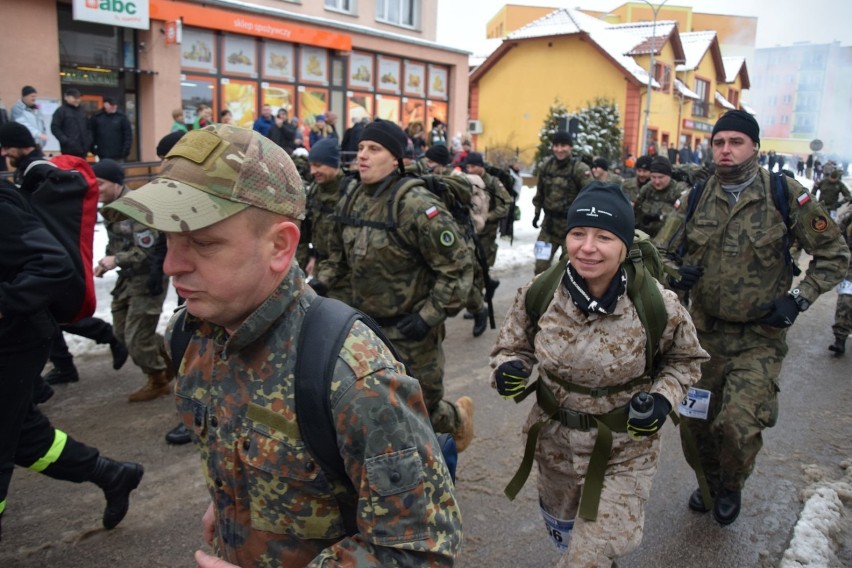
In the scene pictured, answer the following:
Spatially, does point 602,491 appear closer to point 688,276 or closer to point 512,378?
point 512,378

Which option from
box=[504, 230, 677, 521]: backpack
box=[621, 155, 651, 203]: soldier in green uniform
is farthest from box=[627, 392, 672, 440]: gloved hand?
box=[621, 155, 651, 203]: soldier in green uniform

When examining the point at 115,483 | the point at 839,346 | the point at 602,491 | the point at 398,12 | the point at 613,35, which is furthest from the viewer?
the point at 613,35

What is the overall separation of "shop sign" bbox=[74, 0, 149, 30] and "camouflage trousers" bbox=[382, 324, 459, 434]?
13897mm

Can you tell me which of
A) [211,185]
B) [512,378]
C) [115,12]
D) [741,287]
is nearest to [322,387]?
[211,185]

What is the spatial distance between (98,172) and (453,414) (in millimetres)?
3597

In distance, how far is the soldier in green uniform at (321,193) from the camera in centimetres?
617

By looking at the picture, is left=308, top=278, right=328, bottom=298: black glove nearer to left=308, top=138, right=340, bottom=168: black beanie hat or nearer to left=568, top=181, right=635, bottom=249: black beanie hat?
left=308, top=138, right=340, bottom=168: black beanie hat

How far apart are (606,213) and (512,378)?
31.4 inches

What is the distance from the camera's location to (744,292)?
428 centimetres

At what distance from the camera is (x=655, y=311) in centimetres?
303

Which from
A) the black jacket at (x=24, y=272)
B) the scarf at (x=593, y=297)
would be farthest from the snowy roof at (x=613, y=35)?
the black jacket at (x=24, y=272)

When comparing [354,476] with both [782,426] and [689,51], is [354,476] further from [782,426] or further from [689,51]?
[689,51]

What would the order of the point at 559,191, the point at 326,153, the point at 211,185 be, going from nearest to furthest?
the point at 211,185
the point at 326,153
the point at 559,191

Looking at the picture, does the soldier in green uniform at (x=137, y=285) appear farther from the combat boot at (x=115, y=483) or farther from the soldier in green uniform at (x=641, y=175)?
the soldier in green uniform at (x=641, y=175)
